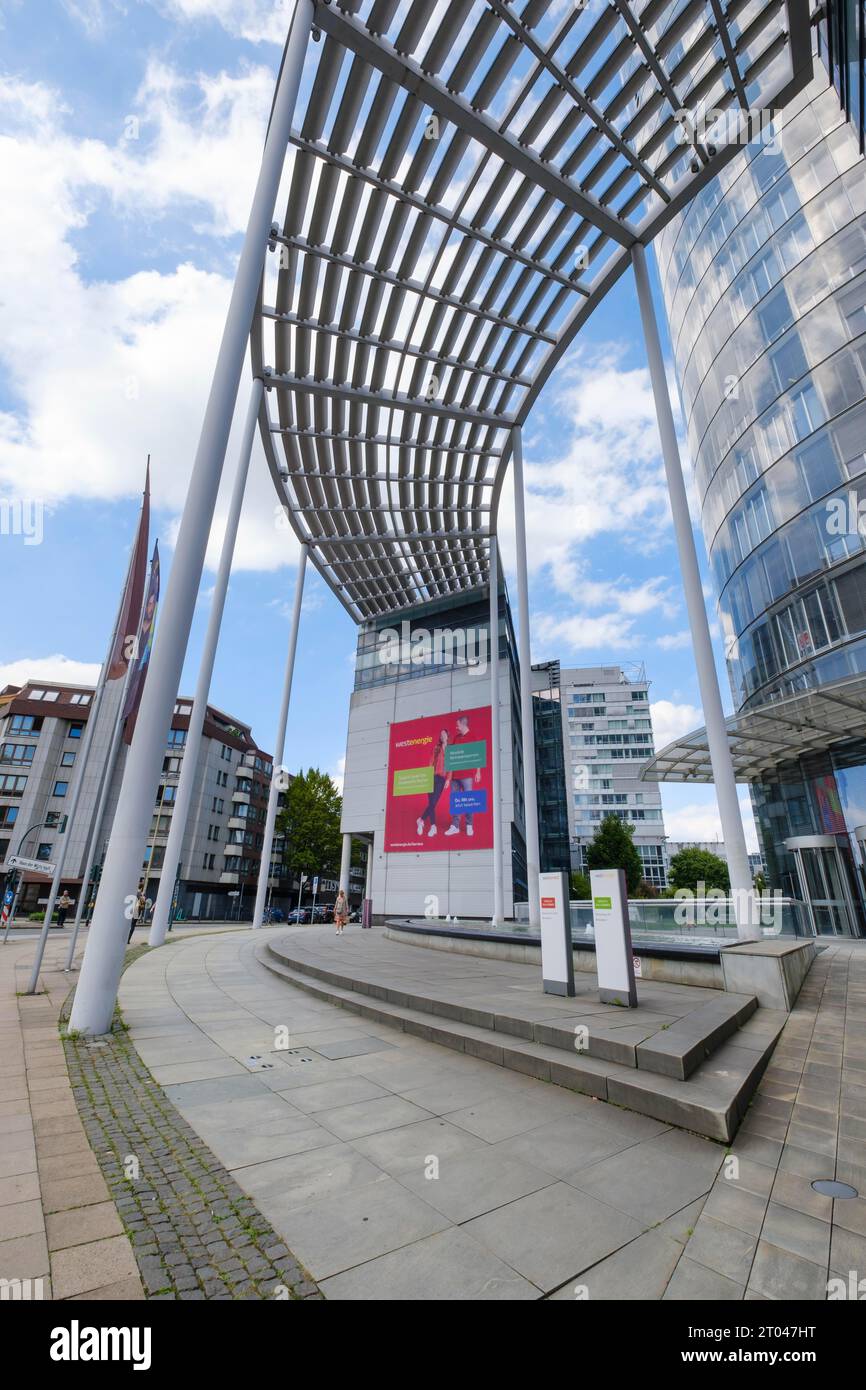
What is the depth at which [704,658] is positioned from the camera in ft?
41.0

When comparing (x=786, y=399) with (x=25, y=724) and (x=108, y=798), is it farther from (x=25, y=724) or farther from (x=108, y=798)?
(x=25, y=724)

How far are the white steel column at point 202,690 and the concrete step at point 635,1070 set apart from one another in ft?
37.0

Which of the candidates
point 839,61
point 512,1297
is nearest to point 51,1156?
point 512,1297

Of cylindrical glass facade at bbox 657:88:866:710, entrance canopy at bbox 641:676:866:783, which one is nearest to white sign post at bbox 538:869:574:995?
entrance canopy at bbox 641:676:866:783

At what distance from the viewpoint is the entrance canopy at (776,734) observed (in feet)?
58.6

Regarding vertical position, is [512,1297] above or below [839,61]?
below

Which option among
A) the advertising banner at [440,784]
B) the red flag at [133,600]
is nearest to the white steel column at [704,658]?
the red flag at [133,600]

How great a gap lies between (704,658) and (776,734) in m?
11.2

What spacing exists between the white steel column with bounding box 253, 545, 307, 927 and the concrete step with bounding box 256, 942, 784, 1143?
Result: 17.6 meters

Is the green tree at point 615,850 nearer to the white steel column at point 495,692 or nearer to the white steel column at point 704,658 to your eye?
the white steel column at point 495,692
